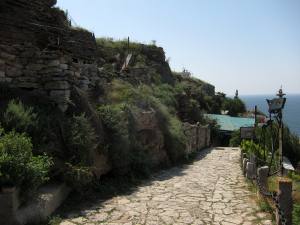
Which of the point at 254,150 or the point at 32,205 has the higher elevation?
the point at 254,150

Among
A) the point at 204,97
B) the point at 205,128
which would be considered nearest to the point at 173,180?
the point at 205,128

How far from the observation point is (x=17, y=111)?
7.45m

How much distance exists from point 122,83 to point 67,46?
3042 millimetres

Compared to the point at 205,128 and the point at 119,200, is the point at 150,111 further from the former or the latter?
the point at 205,128

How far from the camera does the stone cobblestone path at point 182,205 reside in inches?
285

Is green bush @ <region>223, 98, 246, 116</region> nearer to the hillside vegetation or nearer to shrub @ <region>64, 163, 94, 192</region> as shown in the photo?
the hillside vegetation

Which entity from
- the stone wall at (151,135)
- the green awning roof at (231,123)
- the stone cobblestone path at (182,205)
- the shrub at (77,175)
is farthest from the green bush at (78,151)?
the green awning roof at (231,123)

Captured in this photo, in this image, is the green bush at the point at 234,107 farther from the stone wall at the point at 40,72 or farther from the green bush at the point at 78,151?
the green bush at the point at 78,151

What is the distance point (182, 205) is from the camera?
8367 millimetres

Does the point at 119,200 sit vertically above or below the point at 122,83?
below

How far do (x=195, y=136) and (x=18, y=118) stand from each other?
1406 centimetres

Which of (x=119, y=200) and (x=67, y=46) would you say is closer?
(x=119, y=200)

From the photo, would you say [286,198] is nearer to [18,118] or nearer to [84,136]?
[84,136]

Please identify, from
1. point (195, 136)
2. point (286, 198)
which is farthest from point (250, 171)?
point (195, 136)
